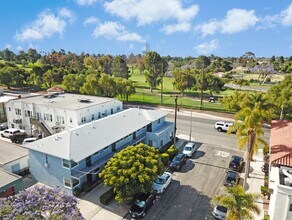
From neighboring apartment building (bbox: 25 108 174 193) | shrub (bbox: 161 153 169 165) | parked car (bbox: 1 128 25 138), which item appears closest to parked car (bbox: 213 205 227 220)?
shrub (bbox: 161 153 169 165)

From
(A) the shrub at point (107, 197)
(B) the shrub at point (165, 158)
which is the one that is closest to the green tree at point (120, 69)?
(B) the shrub at point (165, 158)

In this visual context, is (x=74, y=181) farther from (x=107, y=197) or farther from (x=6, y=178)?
(x=6, y=178)

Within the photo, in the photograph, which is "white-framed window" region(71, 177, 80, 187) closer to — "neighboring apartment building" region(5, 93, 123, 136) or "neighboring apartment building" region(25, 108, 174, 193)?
"neighboring apartment building" region(25, 108, 174, 193)

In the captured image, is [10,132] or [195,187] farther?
[10,132]

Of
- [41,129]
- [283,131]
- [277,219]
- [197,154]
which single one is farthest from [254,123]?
[41,129]

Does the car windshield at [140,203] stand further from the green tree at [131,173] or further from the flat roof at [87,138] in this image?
the flat roof at [87,138]

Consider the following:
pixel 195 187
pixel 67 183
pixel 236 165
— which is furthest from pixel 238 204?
pixel 67 183

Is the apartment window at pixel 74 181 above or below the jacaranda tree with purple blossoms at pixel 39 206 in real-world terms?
below
